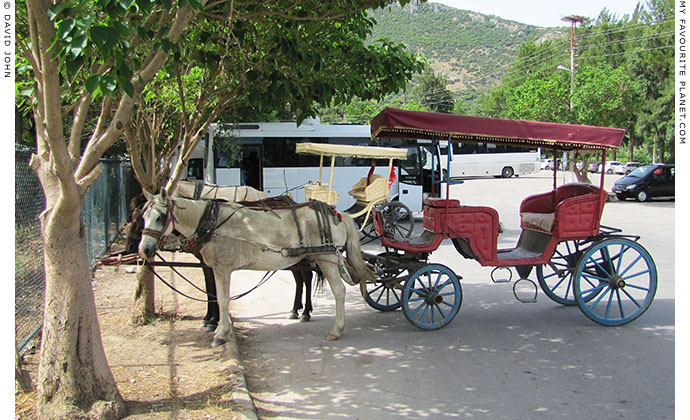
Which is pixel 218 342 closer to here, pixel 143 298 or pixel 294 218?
pixel 143 298

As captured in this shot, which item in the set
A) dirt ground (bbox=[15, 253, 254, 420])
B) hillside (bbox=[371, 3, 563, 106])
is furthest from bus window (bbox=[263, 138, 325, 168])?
hillside (bbox=[371, 3, 563, 106])

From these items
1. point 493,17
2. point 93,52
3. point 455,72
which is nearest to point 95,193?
point 93,52

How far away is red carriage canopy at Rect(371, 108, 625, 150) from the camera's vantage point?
6602mm

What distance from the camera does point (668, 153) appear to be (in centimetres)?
4962

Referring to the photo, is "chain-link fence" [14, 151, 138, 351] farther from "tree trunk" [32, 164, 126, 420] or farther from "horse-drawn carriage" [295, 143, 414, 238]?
"horse-drawn carriage" [295, 143, 414, 238]

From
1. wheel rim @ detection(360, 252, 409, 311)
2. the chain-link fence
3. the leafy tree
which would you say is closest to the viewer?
the leafy tree

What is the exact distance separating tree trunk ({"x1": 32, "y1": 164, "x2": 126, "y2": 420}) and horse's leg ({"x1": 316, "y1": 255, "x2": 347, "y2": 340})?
2.85 meters

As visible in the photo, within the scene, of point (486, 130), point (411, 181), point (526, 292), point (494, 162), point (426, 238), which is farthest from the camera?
point (494, 162)

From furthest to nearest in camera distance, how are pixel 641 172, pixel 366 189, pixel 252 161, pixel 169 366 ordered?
pixel 641 172
pixel 252 161
pixel 366 189
pixel 169 366

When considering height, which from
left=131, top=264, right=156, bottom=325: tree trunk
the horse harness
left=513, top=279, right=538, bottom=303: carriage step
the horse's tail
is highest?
the horse harness

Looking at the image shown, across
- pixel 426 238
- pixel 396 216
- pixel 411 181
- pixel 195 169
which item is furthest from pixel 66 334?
pixel 195 169

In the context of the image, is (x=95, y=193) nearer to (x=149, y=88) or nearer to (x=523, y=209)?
(x=149, y=88)

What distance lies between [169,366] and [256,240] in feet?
5.60

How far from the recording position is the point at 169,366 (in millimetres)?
5496
